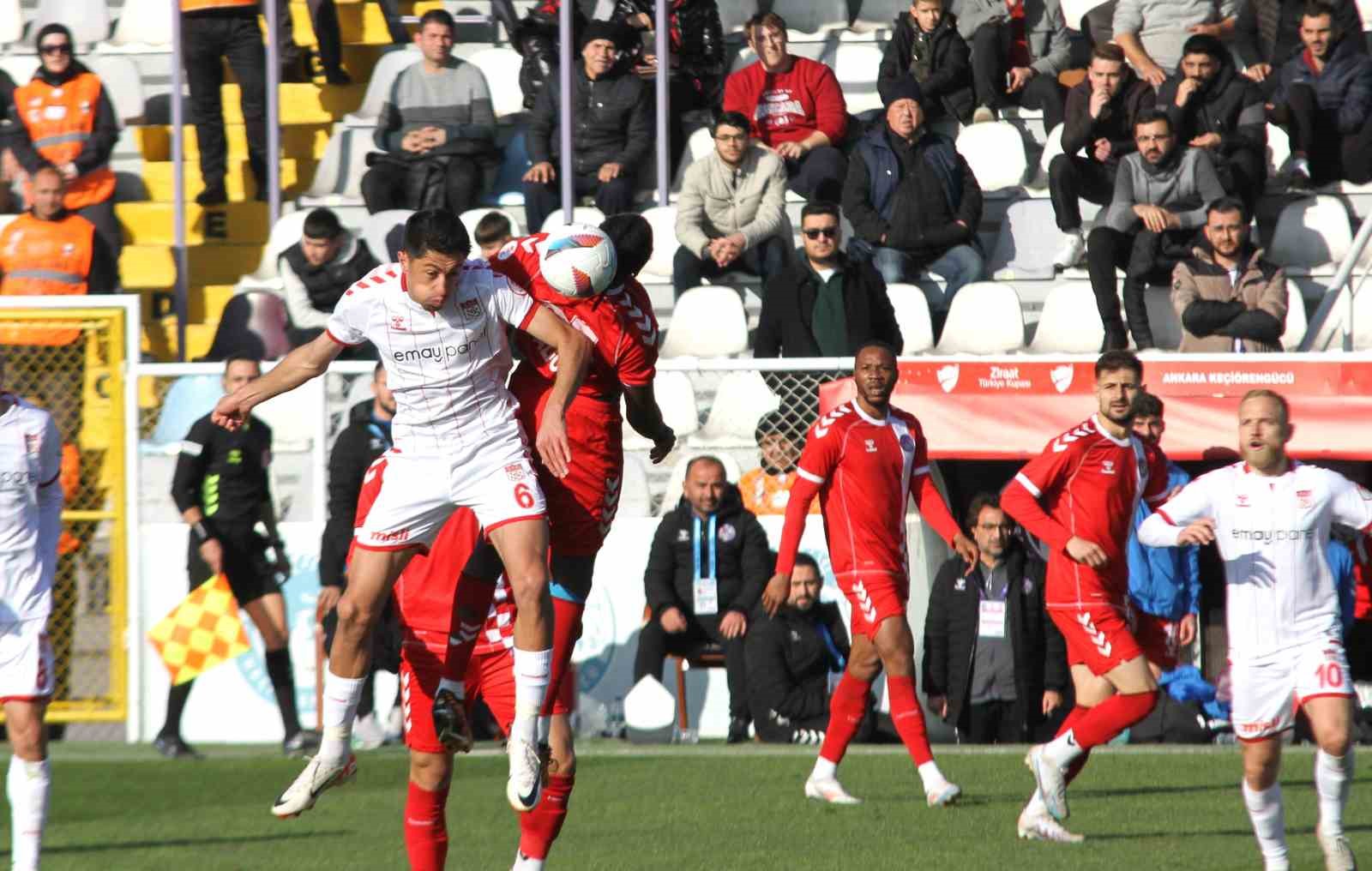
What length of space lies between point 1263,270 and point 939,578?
2843 millimetres

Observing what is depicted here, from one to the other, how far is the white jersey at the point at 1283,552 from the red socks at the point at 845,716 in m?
2.49

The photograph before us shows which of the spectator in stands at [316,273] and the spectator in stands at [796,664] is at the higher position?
the spectator in stands at [316,273]

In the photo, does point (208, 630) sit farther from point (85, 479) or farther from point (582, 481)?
point (582, 481)

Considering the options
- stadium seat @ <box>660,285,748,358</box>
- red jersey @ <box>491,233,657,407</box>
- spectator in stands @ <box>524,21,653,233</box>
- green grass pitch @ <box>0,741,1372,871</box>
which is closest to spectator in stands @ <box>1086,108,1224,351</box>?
stadium seat @ <box>660,285,748,358</box>

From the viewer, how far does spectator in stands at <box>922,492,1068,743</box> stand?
12234 mm

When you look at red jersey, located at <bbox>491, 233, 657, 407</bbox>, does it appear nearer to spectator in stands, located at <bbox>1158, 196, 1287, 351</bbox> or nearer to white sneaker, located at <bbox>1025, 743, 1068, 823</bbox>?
white sneaker, located at <bbox>1025, 743, 1068, 823</bbox>

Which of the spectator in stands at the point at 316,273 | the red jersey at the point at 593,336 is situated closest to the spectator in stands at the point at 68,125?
the spectator in stands at the point at 316,273

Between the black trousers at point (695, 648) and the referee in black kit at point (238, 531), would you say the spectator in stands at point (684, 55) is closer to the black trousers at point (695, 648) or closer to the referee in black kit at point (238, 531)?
the black trousers at point (695, 648)

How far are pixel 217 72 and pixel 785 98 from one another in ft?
14.1

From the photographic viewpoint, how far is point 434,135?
1515cm

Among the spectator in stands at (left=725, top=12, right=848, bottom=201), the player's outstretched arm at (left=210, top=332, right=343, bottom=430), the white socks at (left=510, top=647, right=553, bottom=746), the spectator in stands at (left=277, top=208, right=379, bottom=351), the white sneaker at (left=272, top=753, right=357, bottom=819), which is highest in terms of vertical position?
the spectator in stands at (left=725, top=12, right=848, bottom=201)

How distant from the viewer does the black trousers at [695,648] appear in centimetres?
1247

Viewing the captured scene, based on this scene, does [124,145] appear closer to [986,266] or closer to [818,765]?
[986,266]

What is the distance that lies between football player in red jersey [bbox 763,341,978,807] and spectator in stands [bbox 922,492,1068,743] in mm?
2278
